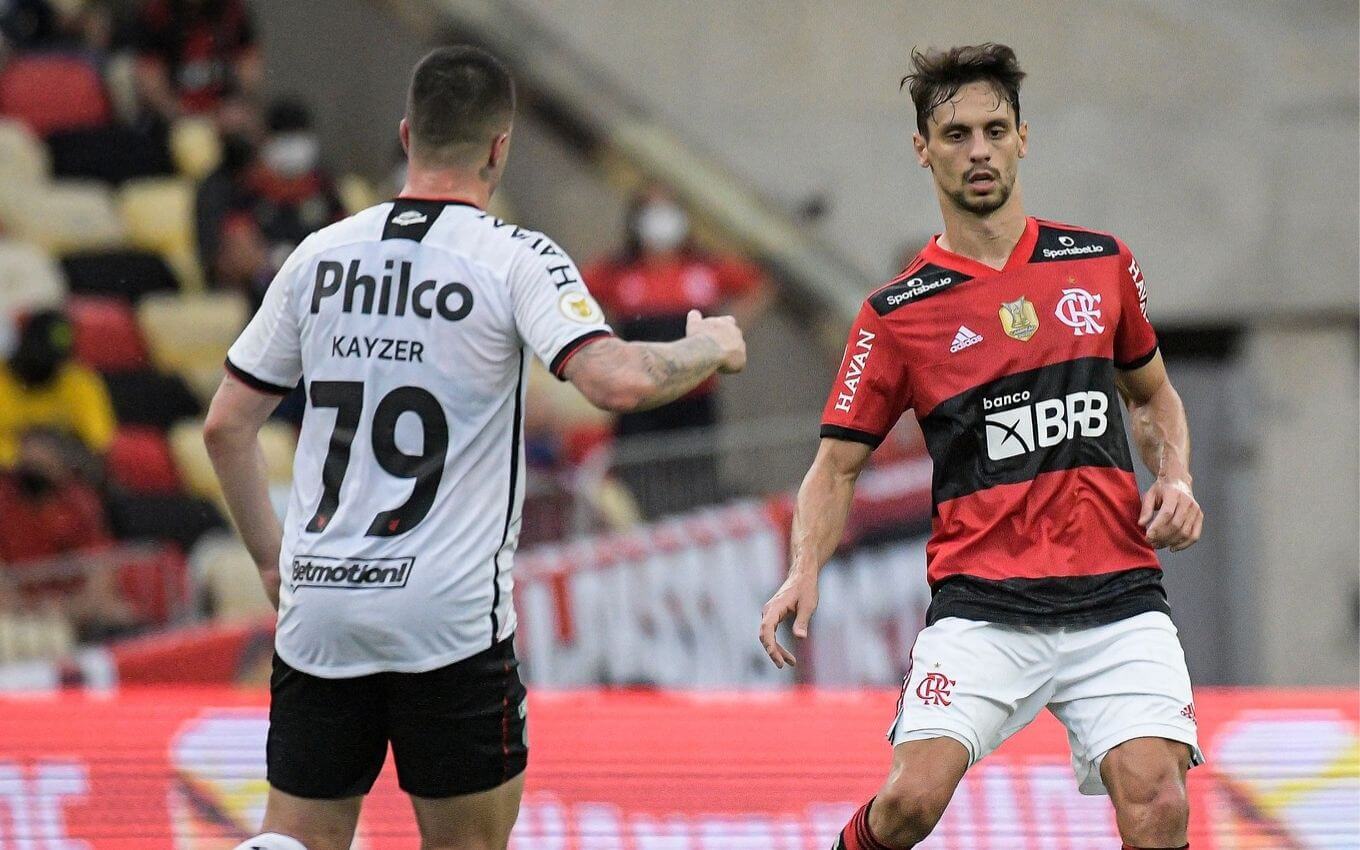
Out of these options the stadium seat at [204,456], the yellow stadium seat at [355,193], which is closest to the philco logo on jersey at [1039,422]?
the stadium seat at [204,456]

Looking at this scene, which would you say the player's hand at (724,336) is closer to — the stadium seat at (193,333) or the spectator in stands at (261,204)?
the spectator in stands at (261,204)

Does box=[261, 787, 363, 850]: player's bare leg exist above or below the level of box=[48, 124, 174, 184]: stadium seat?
below

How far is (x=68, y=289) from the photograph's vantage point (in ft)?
37.4

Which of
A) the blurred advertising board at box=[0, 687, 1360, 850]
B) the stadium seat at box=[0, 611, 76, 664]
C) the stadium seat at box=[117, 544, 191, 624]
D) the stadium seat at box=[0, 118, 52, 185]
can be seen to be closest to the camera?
the blurred advertising board at box=[0, 687, 1360, 850]

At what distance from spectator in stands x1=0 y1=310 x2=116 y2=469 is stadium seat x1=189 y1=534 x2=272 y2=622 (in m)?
0.76

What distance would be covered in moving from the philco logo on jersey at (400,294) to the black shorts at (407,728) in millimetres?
759

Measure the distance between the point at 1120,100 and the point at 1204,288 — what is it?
5.20 feet

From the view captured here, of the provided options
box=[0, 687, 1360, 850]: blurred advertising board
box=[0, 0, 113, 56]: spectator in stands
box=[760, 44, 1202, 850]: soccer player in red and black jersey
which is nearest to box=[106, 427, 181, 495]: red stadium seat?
box=[0, 0, 113, 56]: spectator in stands

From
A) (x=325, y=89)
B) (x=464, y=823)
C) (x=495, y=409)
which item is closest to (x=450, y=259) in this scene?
(x=495, y=409)

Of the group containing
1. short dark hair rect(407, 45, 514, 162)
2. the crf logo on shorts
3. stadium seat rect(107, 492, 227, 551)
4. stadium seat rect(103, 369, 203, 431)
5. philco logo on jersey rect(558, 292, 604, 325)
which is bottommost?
stadium seat rect(107, 492, 227, 551)

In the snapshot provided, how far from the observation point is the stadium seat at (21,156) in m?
11.9

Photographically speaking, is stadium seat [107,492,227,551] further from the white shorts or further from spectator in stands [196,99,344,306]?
the white shorts

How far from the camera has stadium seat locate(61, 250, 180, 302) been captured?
11531 mm

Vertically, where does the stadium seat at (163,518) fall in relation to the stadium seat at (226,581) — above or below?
above
